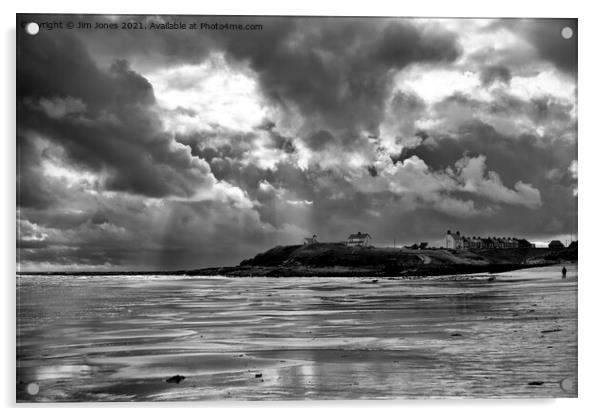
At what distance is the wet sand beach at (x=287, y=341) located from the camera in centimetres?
712

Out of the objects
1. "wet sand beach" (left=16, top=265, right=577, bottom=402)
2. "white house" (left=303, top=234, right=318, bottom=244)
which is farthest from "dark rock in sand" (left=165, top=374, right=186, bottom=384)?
"white house" (left=303, top=234, right=318, bottom=244)

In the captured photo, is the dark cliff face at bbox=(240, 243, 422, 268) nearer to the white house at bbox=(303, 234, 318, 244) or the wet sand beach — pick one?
the white house at bbox=(303, 234, 318, 244)

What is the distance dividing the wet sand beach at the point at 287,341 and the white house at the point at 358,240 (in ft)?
1.97

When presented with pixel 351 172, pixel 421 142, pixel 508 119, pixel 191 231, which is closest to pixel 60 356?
pixel 191 231

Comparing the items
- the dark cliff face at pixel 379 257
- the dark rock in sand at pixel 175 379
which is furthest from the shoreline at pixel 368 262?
the dark rock in sand at pixel 175 379

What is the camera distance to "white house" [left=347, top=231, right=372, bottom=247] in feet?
25.6

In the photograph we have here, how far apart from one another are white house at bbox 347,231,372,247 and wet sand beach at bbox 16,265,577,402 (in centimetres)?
60

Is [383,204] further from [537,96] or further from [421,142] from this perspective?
[537,96]

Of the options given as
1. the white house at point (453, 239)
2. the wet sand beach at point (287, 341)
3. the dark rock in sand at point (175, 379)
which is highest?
the white house at point (453, 239)

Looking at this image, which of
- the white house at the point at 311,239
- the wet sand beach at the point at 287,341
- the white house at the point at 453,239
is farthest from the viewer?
the white house at the point at 453,239

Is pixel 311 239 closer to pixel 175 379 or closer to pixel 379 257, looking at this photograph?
pixel 379 257

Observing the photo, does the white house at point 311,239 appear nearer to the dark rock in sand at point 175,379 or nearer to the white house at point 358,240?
the white house at point 358,240

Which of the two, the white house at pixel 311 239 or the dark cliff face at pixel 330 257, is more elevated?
the white house at pixel 311 239

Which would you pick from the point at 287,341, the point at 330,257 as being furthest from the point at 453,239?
the point at 287,341
